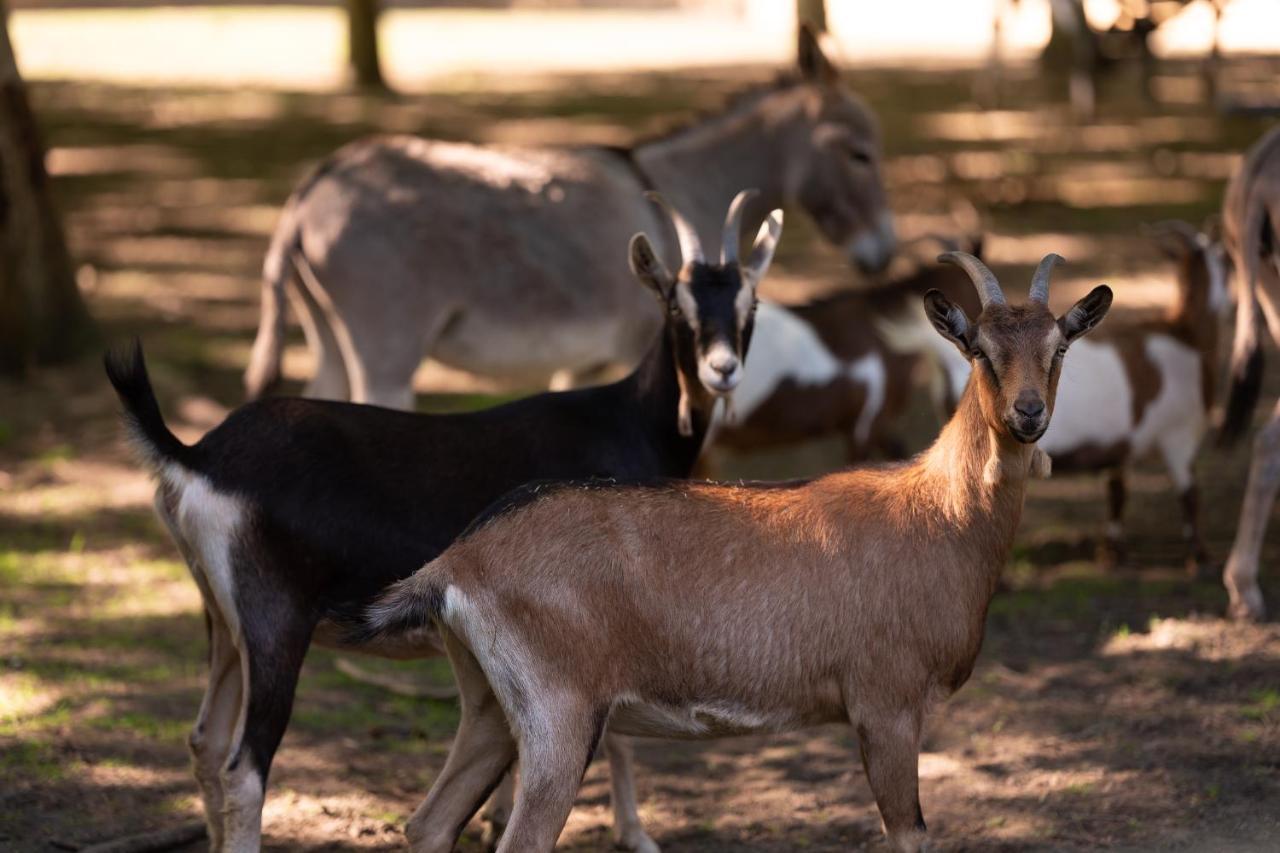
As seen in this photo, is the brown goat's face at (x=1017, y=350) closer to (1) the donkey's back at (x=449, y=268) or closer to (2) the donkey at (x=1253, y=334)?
(2) the donkey at (x=1253, y=334)

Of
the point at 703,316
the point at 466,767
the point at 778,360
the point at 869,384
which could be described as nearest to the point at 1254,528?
the point at 869,384

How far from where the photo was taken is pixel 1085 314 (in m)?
4.81

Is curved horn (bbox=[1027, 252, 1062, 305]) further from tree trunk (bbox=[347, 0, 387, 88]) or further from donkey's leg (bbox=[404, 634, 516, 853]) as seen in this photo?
tree trunk (bbox=[347, 0, 387, 88])

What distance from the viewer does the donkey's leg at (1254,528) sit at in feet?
23.9

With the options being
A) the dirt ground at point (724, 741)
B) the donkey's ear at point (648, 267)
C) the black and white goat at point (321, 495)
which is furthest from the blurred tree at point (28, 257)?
the donkey's ear at point (648, 267)

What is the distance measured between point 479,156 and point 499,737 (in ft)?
13.8

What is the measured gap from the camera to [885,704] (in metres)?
Result: 4.75

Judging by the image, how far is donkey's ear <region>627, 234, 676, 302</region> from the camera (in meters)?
6.07

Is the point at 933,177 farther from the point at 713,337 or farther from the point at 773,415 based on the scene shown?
the point at 713,337

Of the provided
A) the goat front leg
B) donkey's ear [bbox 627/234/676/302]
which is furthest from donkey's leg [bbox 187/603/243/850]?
the goat front leg

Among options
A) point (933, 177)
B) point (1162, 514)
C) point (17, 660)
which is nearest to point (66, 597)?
point (17, 660)

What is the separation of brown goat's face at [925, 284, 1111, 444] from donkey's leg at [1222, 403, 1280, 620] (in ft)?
9.22

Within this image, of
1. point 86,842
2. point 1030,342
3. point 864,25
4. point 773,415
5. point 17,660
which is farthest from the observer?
point 864,25

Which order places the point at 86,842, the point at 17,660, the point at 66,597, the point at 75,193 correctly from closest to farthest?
the point at 86,842
the point at 17,660
the point at 66,597
the point at 75,193
